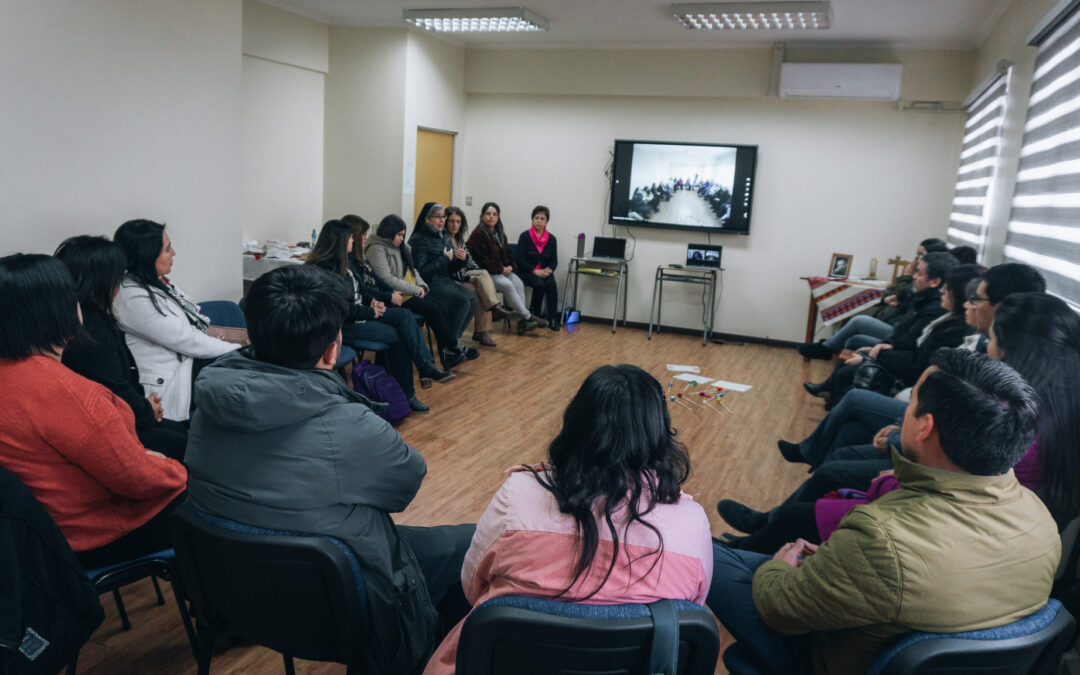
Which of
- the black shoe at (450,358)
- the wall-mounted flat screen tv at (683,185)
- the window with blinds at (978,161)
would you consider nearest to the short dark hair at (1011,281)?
the window with blinds at (978,161)

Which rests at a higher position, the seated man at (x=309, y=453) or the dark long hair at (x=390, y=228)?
the dark long hair at (x=390, y=228)

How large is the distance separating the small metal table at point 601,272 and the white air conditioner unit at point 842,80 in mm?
2346

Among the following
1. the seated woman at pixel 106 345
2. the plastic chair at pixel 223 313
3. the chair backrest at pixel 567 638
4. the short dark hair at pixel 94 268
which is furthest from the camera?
the plastic chair at pixel 223 313

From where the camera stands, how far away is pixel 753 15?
5766mm

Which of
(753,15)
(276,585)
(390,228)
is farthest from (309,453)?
(753,15)

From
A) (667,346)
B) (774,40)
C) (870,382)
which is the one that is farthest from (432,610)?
(774,40)

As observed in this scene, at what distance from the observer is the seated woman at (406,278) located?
206 inches

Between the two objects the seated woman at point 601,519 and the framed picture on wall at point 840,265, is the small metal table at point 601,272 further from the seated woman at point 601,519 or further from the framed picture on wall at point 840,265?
the seated woman at point 601,519

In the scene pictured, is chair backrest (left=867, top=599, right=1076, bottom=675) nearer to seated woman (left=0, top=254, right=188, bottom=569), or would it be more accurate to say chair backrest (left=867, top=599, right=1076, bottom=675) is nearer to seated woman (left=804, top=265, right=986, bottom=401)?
seated woman (left=0, top=254, right=188, bottom=569)

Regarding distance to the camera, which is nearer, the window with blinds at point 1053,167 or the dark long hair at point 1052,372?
the dark long hair at point 1052,372

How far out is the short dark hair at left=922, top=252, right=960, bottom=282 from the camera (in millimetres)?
4281

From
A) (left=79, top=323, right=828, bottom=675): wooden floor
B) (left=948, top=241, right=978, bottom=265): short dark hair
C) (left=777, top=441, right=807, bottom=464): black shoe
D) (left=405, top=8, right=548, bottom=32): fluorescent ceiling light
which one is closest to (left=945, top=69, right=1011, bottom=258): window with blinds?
(left=948, top=241, right=978, bottom=265): short dark hair

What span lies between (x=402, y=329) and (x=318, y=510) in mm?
3306

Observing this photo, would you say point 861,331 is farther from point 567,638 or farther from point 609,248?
point 567,638
